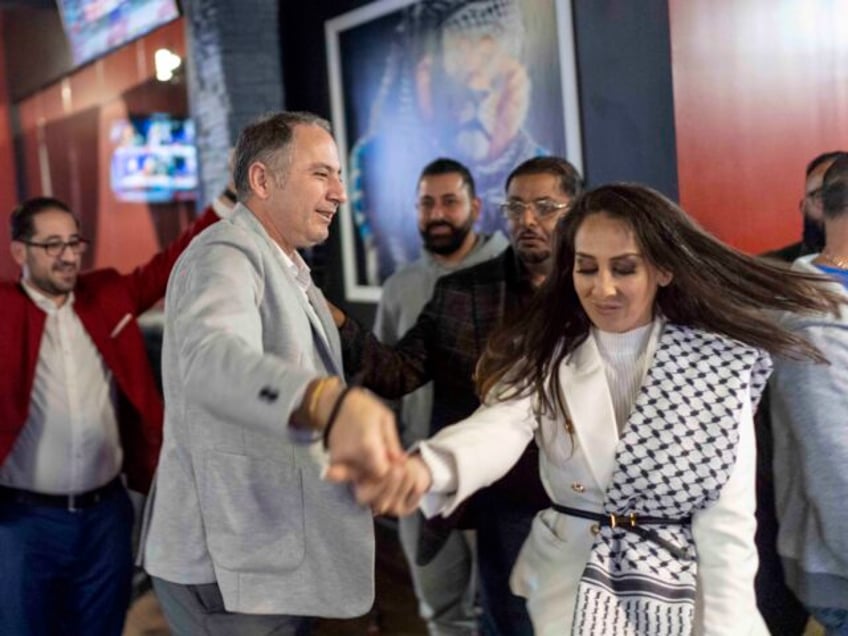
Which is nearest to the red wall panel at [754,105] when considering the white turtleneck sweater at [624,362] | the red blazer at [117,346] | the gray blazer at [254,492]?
the white turtleneck sweater at [624,362]

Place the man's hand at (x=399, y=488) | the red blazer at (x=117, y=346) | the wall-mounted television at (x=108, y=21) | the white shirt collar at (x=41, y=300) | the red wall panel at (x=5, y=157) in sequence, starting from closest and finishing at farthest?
1. the man's hand at (x=399, y=488)
2. the red blazer at (x=117, y=346)
3. the white shirt collar at (x=41, y=300)
4. the wall-mounted television at (x=108, y=21)
5. the red wall panel at (x=5, y=157)

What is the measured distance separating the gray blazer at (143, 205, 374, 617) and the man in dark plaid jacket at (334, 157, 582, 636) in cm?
58

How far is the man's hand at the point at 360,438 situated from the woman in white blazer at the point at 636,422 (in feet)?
0.81

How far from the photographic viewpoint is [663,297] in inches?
78.2

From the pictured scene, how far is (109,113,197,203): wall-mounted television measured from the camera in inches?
262

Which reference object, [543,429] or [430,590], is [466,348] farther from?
[430,590]

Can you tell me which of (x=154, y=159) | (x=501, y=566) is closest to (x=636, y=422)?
(x=501, y=566)

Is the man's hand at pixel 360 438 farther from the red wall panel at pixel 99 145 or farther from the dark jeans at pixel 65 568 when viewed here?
the red wall panel at pixel 99 145

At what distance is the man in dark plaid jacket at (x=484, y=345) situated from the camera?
2.53 meters

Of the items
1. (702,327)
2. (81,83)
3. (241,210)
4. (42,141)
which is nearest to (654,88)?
(702,327)

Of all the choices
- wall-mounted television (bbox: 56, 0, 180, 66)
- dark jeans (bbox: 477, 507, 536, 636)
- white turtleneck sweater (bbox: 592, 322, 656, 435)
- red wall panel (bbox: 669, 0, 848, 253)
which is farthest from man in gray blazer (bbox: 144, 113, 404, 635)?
wall-mounted television (bbox: 56, 0, 180, 66)

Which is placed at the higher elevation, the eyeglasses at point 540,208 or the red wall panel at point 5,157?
the red wall panel at point 5,157

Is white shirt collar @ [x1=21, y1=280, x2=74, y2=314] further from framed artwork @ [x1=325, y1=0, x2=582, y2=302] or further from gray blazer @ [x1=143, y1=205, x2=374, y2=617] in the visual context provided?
framed artwork @ [x1=325, y1=0, x2=582, y2=302]

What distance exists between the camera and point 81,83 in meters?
7.71
